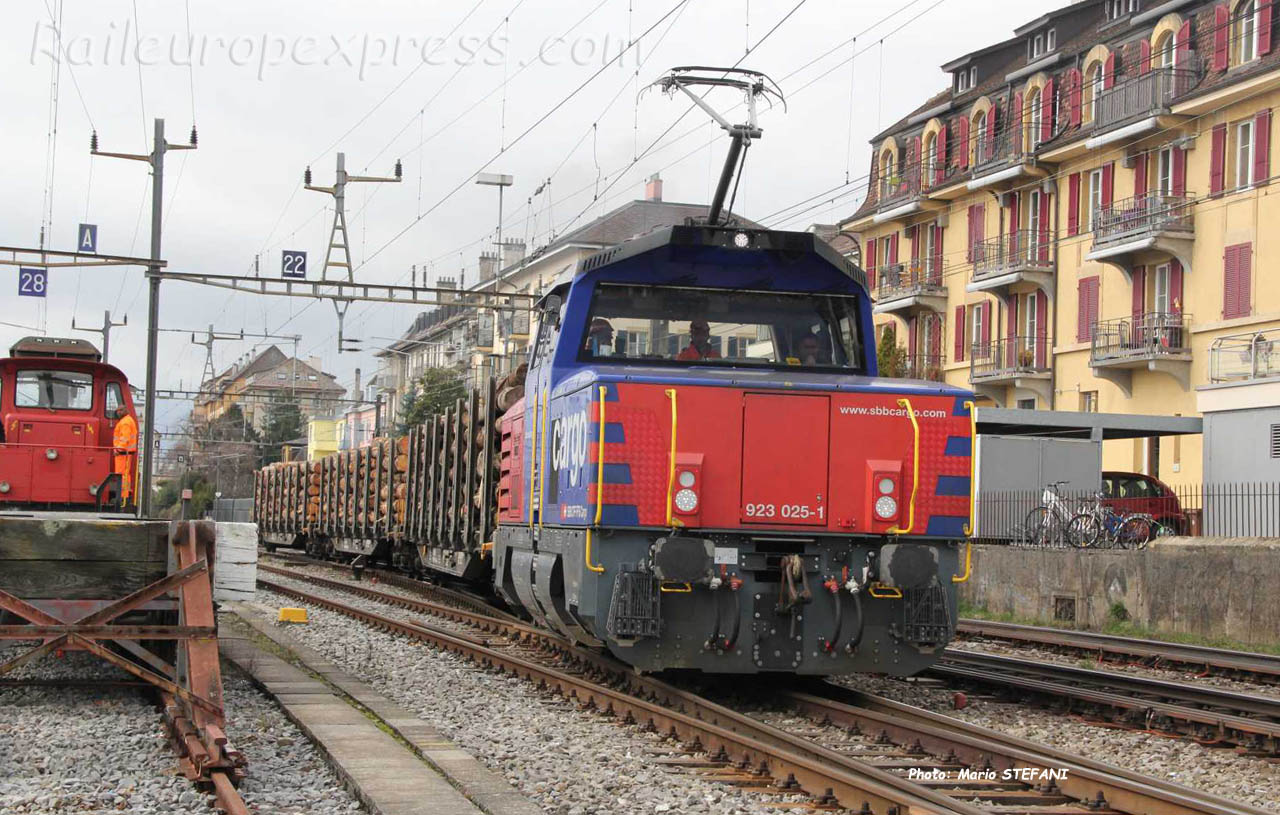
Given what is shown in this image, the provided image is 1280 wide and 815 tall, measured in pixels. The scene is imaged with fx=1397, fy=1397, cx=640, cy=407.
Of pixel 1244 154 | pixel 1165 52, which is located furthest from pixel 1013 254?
pixel 1244 154

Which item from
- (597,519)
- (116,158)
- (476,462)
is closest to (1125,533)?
(476,462)

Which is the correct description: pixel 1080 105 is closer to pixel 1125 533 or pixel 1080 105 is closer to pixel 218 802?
pixel 1125 533

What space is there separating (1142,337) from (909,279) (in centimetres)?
1218

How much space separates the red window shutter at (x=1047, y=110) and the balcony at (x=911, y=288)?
6888 mm

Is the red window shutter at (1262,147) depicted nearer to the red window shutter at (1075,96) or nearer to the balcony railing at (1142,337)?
the balcony railing at (1142,337)

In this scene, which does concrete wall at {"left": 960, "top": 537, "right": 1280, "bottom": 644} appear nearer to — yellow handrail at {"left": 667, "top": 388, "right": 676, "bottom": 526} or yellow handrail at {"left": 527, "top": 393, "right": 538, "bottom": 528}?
yellow handrail at {"left": 527, "top": 393, "right": 538, "bottom": 528}

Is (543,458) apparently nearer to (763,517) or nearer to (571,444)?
(571,444)

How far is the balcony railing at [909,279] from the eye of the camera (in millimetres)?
45000

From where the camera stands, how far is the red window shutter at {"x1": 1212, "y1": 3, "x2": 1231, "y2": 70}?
3222cm

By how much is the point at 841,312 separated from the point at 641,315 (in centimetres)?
159

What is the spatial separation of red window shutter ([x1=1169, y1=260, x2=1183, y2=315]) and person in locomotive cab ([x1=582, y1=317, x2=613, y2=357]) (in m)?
26.7

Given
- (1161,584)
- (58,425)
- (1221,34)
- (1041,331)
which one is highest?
(1221,34)

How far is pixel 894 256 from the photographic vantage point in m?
47.8

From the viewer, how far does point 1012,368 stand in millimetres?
40219
